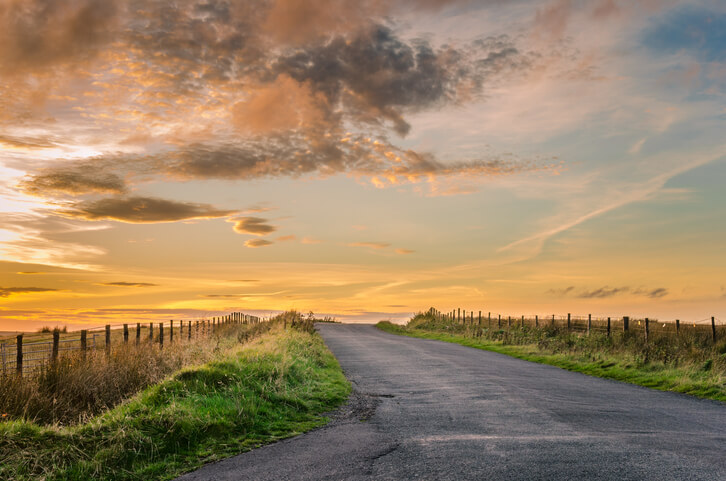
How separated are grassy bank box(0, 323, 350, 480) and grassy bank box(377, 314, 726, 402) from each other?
10322 millimetres

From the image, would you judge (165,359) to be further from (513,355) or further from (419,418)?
(513,355)

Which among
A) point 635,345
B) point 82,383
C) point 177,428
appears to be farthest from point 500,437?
point 635,345

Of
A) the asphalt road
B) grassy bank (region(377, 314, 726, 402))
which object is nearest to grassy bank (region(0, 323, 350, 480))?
the asphalt road

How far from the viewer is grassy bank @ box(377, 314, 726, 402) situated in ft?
53.0

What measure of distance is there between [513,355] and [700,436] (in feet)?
56.4

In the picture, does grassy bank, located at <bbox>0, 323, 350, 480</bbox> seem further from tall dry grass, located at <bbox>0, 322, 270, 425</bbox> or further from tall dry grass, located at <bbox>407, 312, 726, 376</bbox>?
tall dry grass, located at <bbox>407, 312, 726, 376</bbox>

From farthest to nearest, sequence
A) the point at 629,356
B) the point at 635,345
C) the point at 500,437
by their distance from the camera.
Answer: the point at 635,345 < the point at 629,356 < the point at 500,437

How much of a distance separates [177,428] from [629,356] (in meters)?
17.9

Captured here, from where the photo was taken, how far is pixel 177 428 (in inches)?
359

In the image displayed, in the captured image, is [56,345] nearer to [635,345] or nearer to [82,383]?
[82,383]

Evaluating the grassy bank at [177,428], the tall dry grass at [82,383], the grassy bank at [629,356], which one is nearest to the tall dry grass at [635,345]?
the grassy bank at [629,356]

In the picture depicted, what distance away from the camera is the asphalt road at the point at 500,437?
727 cm

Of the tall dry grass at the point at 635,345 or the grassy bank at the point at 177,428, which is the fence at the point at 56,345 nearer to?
the grassy bank at the point at 177,428

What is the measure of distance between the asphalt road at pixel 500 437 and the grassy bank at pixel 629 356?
5.39 feet
